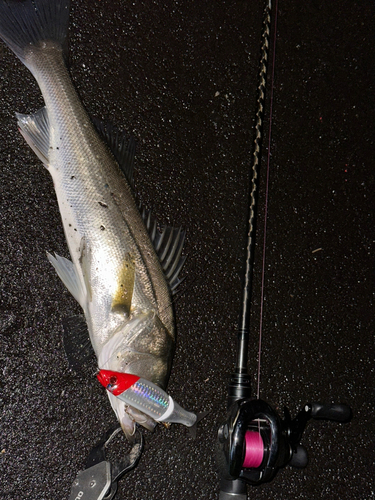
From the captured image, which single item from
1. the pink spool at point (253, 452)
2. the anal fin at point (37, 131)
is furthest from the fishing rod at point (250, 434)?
the anal fin at point (37, 131)

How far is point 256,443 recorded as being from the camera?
147cm

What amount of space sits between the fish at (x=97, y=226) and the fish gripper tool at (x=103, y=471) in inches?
4.6

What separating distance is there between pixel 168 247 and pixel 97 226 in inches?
10.8

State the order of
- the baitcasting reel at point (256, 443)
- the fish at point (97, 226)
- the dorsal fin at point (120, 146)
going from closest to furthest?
the baitcasting reel at point (256, 443)
the fish at point (97, 226)
the dorsal fin at point (120, 146)

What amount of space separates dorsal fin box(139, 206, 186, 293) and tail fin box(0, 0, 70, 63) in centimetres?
68

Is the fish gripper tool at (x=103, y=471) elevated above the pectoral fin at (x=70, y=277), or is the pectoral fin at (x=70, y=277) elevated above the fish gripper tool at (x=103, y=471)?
the pectoral fin at (x=70, y=277)

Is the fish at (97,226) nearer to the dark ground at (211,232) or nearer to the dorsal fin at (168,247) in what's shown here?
the dorsal fin at (168,247)

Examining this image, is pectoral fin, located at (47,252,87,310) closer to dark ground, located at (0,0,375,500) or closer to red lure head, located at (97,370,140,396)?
dark ground, located at (0,0,375,500)

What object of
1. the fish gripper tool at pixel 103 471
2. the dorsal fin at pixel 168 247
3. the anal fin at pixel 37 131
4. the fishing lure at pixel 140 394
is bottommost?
the fish gripper tool at pixel 103 471

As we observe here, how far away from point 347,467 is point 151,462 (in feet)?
2.93

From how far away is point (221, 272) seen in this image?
1.95 metres

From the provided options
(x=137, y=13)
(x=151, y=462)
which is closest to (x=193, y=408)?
(x=151, y=462)

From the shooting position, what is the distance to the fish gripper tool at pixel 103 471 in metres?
1.53

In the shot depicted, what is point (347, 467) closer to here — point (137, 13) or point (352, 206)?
point (352, 206)
